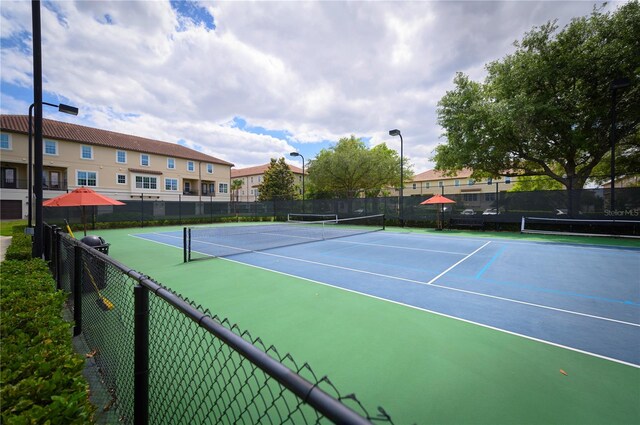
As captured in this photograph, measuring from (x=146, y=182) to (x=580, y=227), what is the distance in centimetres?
4555

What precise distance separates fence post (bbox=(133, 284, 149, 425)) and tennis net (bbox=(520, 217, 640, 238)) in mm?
Answer: 20898

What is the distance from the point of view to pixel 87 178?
3441 cm

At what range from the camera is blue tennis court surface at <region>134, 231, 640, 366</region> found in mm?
4488

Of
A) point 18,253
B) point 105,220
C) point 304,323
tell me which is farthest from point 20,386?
point 105,220

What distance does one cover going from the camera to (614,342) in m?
4.06

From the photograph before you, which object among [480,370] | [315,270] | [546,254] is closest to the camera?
[480,370]

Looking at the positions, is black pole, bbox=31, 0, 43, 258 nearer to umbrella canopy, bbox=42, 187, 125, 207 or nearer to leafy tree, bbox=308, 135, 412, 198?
umbrella canopy, bbox=42, 187, 125, 207

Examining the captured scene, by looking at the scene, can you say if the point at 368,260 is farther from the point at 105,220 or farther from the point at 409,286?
the point at 105,220

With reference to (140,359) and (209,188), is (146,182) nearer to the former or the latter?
(209,188)

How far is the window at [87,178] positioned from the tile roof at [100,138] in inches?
142

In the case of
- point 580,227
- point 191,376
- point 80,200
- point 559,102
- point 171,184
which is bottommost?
point 191,376

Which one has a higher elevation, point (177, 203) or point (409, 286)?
point (177, 203)

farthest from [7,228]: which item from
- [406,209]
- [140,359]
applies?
[406,209]

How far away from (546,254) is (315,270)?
895 cm
